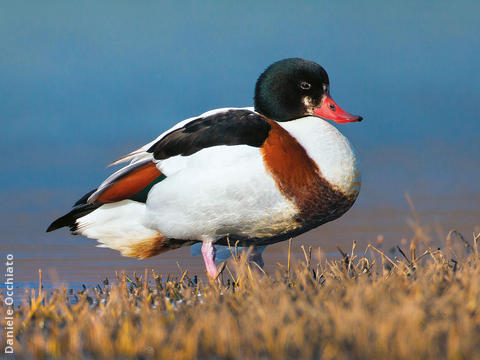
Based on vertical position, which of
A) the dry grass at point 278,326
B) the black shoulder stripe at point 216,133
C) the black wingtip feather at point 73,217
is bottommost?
the dry grass at point 278,326

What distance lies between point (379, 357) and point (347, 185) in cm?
288

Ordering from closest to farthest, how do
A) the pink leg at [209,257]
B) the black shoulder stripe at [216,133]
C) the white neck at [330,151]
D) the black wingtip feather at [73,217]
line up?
the black shoulder stripe at [216,133] < the white neck at [330,151] < the pink leg at [209,257] < the black wingtip feather at [73,217]

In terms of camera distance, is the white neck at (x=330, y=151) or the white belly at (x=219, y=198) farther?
the white neck at (x=330, y=151)

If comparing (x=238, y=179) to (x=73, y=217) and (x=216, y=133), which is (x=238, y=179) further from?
(x=73, y=217)

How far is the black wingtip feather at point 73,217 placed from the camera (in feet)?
20.0

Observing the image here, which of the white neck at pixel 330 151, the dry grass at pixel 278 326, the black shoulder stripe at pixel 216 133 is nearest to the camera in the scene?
the dry grass at pixel 278 326

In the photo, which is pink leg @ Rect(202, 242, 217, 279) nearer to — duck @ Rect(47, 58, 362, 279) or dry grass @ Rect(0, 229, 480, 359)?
duck @ Rect(47, 58, 362, 279)

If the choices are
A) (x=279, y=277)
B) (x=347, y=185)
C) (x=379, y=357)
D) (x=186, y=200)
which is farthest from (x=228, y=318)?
(x=347, y=185)

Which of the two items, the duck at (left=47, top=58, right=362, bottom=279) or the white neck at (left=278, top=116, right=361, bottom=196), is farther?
the white neck at (left=278, top=116, right=361, bottom=196)

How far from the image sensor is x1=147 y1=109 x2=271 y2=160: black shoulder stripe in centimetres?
546

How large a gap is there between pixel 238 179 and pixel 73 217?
70.8 inches

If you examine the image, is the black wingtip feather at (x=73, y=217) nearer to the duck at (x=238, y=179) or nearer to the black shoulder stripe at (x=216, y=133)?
the duck at (x=238, y=179)

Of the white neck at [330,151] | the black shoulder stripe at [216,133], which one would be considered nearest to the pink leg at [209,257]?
the black shoulder stripe at [216,133]

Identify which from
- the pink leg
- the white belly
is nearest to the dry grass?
the white belly
